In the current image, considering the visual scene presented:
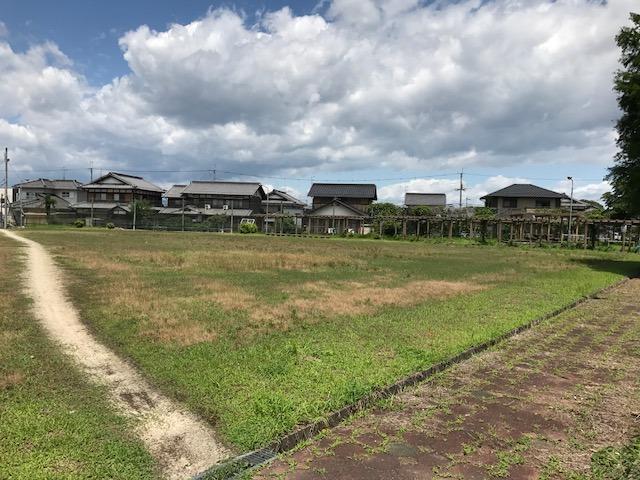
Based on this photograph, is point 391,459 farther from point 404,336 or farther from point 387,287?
point 387,287

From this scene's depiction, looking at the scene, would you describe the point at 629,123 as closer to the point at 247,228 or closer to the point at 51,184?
the point at 247,228

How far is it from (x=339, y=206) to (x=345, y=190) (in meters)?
7.36

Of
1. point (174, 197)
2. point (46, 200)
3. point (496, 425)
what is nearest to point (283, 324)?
point (496, 425)

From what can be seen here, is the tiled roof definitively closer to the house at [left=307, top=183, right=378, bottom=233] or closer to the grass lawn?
the house at [left=307, top=183, right=378, bottom=233]

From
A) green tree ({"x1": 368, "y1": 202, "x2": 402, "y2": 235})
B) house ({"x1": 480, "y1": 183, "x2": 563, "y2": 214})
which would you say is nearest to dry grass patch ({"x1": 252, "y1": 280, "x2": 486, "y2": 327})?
green tree ({"x1": 368, "y1": 202, "x2": 402, "y2": 235})

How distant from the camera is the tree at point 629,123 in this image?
20875 millimetres

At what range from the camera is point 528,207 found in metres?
62.1

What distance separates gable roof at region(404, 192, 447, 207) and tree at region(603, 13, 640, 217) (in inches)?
1980

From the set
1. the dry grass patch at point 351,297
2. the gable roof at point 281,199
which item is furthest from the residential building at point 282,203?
the dry grass patch at point 351,297

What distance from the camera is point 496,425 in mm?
4582

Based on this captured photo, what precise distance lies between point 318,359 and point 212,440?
8.25 ft

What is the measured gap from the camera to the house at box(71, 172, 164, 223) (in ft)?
218

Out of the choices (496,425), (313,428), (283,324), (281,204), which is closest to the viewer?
(313,428)

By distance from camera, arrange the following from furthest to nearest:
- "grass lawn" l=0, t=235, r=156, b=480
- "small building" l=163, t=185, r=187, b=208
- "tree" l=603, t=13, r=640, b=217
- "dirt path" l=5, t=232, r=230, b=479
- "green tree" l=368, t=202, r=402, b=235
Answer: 1. "small building" l=163, t=185, r=187, b=208
2. "green tree" l=368, t=202, r=402, b=235
3. "tree" l=603, t=13, r=640, b=217
4. "dirt path" l=5, t=232, r=230, b=479
5. "grass lawn" l=0, t=235, r=156, b=480
